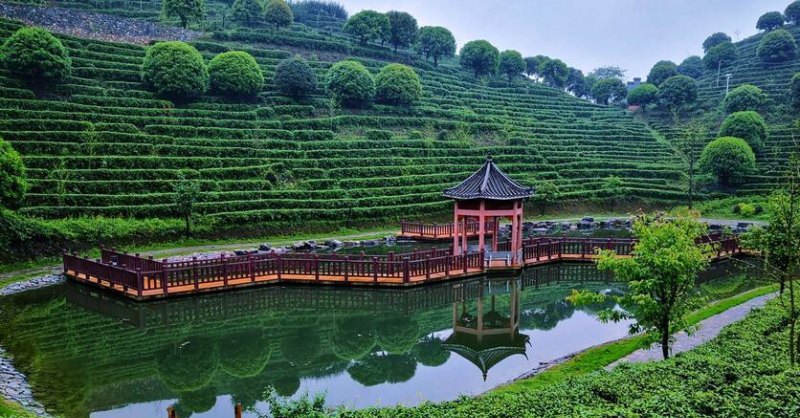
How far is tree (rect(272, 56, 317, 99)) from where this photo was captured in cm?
4391

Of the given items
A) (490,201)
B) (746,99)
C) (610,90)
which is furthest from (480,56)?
(490,201)

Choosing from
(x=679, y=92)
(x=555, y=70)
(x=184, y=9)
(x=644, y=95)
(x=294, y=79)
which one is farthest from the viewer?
(x=555, y=70)

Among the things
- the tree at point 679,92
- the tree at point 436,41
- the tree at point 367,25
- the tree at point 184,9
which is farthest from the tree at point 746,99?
the tree at point 184,9

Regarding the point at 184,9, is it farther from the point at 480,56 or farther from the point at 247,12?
the point at 480,56

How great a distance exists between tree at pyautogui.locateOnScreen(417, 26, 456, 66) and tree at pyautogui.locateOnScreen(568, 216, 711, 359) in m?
60.4

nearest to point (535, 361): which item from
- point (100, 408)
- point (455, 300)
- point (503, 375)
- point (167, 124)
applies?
point (503, 375)

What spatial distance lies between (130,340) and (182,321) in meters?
1.76

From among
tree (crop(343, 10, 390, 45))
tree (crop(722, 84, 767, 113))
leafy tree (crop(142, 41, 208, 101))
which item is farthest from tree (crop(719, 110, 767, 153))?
leafy tree (crop(142, 41, 208, 101))

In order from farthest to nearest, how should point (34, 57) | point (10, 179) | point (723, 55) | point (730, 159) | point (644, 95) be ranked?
1. point (723, 55)
2. point (644, 95)
3. point (730, 159)
4. point (34, 57)
5. point (10, 179)

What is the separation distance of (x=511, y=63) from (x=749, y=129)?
30.5 meters

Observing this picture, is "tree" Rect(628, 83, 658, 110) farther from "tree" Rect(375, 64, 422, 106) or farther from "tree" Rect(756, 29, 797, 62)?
"tree" Rect(375, 64, 422, 106)

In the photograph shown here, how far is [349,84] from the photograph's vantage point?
148 feet

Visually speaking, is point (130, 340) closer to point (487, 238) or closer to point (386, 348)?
point (386, 348)

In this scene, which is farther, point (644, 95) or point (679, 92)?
point (644, 95)
